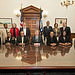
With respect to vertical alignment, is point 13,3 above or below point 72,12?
above

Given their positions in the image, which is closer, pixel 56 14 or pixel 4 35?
pixel 4 35

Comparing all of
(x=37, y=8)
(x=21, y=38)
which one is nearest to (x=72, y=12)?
(x=37, y=8)

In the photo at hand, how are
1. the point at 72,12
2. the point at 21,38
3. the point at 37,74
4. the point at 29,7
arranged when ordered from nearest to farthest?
the point at 37,74, the point at 21,38, the point at 29,7, the point at 72,12

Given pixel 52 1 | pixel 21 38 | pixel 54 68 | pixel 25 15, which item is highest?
pixel 52 1

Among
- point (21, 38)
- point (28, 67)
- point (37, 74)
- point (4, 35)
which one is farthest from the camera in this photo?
point (4, 35)

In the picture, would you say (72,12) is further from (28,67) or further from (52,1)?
(28,67)

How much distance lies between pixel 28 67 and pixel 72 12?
815 centimetres

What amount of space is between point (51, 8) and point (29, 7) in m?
1.80

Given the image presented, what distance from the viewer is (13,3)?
9242 millimetres

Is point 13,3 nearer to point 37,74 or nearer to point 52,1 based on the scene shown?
point 52,1

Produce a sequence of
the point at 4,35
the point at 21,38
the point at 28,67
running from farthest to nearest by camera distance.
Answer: the point at 4,35 → the point at 21,38 → the point at 28,67

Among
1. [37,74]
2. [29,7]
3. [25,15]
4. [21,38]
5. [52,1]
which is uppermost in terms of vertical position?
[52,1]

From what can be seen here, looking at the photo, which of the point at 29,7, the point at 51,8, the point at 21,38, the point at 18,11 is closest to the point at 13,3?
the point at 18,11

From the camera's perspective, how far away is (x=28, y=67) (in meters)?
2.36
